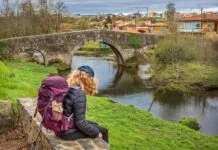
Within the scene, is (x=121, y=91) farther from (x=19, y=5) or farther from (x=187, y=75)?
(x=19, y=5)

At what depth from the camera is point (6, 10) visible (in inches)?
1914

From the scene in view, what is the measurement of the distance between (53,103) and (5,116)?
409cm

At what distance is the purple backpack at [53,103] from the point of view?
5.91m

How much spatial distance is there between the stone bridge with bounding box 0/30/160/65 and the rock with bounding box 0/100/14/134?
30907mm

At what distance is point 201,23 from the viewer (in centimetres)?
6359

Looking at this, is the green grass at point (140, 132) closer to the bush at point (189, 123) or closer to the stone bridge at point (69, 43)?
the bush at point (189, 123)

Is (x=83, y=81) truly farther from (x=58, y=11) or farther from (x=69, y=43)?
(x=58, y=11)

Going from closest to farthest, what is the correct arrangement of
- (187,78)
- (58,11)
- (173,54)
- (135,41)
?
(187,78) < (173,54) < (135,41) < (58,11)

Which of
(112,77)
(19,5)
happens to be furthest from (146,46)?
(19,5)

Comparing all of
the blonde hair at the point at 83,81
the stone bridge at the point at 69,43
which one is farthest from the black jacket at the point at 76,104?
the stone bridge at the point at 69,43

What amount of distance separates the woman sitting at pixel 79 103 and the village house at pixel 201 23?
55626 millimetres

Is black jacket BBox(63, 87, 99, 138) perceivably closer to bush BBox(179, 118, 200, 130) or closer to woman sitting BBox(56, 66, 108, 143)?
woman sitting BBox(56, 66, 108, 143)

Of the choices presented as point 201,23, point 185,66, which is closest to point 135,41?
point 185,66

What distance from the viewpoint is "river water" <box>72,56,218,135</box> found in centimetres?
2400
